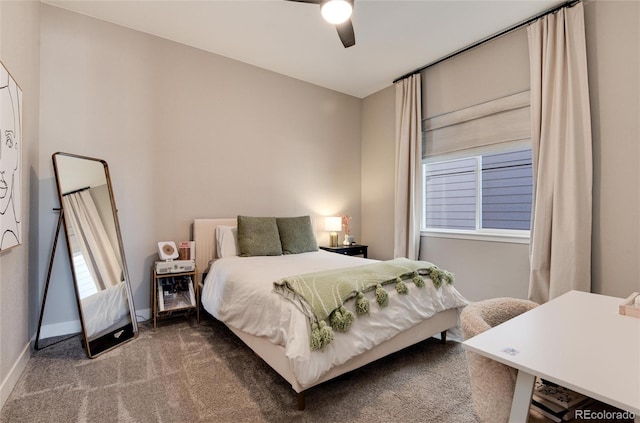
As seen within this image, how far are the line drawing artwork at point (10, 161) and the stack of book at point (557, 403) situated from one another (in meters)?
2.76

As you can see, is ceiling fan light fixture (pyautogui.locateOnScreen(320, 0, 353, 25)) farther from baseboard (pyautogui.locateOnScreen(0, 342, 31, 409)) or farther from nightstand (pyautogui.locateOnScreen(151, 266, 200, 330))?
baseboard (pyautogui.locateOnScreen(0, 342, 31, 409))

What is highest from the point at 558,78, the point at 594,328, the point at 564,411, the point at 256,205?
the point at 558,78

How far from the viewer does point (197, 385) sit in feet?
6.30

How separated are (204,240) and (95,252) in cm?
101

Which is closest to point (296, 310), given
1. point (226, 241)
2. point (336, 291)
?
point (336, 291)

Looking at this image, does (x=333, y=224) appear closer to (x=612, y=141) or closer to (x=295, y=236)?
(x=295, y=236)

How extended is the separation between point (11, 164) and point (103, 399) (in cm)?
153

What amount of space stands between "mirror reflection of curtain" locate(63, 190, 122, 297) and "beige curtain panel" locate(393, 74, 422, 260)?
324cm

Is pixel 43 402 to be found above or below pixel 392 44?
below

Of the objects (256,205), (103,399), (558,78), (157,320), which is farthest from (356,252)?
(103,399)

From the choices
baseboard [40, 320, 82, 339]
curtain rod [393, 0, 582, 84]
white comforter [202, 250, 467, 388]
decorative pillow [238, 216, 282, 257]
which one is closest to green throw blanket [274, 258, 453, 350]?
white comforter [202, 250, 467, 388]

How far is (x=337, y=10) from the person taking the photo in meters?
2.05

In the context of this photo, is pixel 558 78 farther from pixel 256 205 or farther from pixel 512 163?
pixel 256 205

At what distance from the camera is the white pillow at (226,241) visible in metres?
3.23
